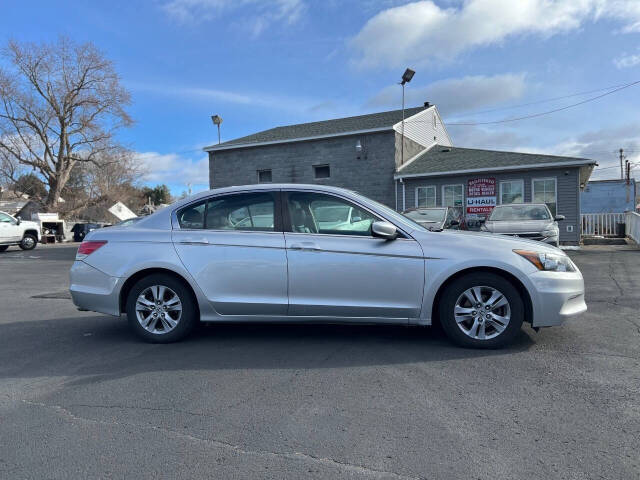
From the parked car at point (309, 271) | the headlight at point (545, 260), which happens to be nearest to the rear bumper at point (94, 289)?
the parked car at point (309, 271)

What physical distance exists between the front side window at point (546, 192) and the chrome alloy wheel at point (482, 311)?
15.7 meters

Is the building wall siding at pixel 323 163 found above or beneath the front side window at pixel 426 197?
above

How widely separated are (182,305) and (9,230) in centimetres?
1946

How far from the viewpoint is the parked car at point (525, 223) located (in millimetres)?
10984

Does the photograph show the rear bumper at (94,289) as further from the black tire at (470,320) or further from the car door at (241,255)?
the black tire at (470,320)

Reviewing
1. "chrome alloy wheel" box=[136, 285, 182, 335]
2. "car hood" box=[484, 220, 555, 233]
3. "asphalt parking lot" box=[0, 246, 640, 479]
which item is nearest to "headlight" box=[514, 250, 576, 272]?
"asphalt parking lot" box=[0, 246, 640, 479]

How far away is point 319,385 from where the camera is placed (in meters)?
3.55

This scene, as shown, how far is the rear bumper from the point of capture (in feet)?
15.6

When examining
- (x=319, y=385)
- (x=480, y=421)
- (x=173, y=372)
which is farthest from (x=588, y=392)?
(x=173, y=372)

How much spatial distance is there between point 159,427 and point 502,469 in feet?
6.64

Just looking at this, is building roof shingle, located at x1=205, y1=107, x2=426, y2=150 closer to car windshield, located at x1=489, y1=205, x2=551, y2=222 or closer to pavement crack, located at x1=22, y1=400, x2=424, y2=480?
car windshield, located at x1=489, y1=205, x2=551, y2=222

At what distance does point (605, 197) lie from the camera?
42.8 m

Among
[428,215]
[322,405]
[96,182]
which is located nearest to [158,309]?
[322,405]

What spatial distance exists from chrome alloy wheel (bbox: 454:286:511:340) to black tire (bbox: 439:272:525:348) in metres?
0.03
